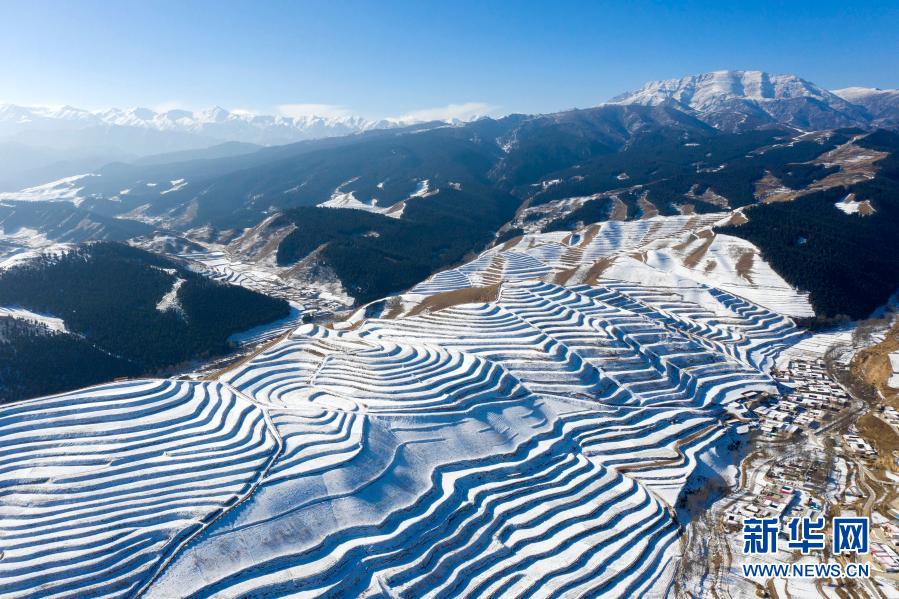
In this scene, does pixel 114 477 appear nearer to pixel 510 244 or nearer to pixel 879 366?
pixel 879 366

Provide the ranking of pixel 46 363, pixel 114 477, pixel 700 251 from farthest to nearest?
pixel 700 251 → pixel 46 363 → pixel 114 477

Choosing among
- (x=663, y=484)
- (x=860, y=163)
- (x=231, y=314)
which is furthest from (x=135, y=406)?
(x=860, y=163)

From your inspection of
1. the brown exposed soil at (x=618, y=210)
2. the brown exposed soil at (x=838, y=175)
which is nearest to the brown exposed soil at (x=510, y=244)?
the brown exposed soil at (x=618, y=210)

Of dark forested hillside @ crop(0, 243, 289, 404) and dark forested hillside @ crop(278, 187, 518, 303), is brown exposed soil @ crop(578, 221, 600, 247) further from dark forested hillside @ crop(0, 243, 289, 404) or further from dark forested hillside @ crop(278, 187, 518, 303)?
dark forested hillside @ crop(0, 243, 289, 404)

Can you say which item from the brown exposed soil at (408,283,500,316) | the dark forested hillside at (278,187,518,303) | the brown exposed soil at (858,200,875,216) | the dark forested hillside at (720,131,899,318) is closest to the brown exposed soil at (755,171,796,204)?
the dark forested hillside at (720,131,899,318)

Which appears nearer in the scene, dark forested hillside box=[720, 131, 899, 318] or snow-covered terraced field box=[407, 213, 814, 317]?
dark forested hillside box=[720, 131, 899, 318]

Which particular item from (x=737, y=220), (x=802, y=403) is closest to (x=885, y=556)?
(x=802, y=403)
